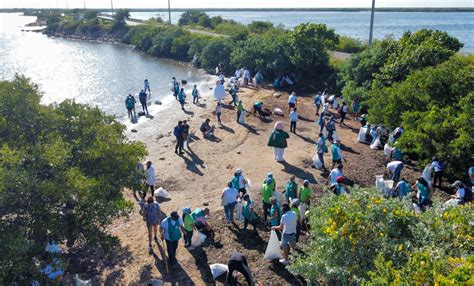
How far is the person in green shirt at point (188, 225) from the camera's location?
34.8 ft

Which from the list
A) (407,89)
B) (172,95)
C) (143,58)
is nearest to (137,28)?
(143,58)

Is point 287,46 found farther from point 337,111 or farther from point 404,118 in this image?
point 404,118

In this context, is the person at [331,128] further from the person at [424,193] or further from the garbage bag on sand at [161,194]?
the garbage bag on sand at [161,194]

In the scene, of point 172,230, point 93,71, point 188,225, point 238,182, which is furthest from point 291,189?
point 93,71

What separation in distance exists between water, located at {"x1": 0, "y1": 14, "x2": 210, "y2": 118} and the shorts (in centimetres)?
1751

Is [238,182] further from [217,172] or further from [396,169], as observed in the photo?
[396,169]

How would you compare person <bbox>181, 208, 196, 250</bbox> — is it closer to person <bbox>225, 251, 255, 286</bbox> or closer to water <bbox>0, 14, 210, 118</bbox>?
person <bbox>225, 251, 255, 286</bbox>

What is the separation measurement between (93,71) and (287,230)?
3558 centimetres

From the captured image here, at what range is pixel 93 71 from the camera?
40.7m

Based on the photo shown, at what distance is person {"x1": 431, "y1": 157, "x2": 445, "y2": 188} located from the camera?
555 inches

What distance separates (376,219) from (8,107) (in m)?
8.41

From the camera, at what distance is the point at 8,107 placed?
387 inches

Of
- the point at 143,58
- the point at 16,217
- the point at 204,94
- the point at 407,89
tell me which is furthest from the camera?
the point at 143,58

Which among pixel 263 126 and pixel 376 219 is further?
pixel 263 126
